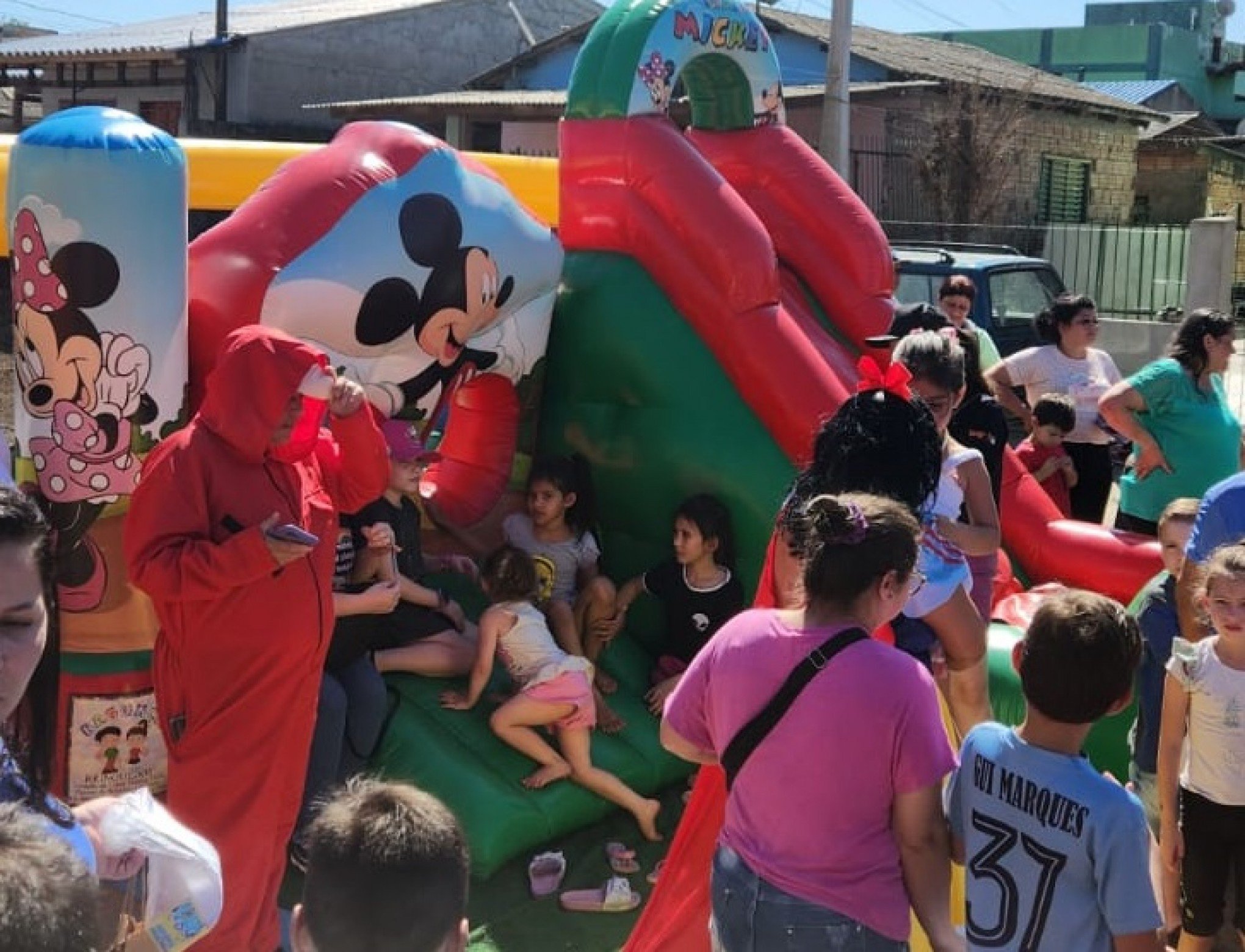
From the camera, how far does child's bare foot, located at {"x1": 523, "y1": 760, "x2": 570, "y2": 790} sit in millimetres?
4047

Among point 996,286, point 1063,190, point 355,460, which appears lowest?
point 355,460

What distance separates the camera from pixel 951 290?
21.4ft

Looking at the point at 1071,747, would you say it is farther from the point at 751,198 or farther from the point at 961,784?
the point at 751,198

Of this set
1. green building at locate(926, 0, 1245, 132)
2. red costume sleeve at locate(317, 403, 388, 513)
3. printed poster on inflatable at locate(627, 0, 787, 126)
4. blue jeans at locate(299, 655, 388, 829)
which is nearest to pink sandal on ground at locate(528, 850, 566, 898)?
blue jeans at locate(299, 655, 388, 829)

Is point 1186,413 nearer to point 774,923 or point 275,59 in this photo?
point 774,923

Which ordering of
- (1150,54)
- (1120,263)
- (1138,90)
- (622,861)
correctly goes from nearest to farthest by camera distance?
(622,861), (1120,263), (1138,90), (1150,54)

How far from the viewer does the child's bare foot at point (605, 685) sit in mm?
4547

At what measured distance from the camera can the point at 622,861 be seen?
157 inches

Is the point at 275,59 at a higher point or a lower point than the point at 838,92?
higher

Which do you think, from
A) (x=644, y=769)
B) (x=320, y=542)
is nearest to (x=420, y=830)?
(x=320, y=542)

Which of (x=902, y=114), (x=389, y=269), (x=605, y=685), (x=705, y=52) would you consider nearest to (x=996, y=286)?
(x=705, y=52)

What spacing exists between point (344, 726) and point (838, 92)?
36.0 feet

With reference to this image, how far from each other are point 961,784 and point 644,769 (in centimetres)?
219

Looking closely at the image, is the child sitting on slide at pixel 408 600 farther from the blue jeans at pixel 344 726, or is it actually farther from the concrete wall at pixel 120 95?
the concrete wall at pixel 120 95
